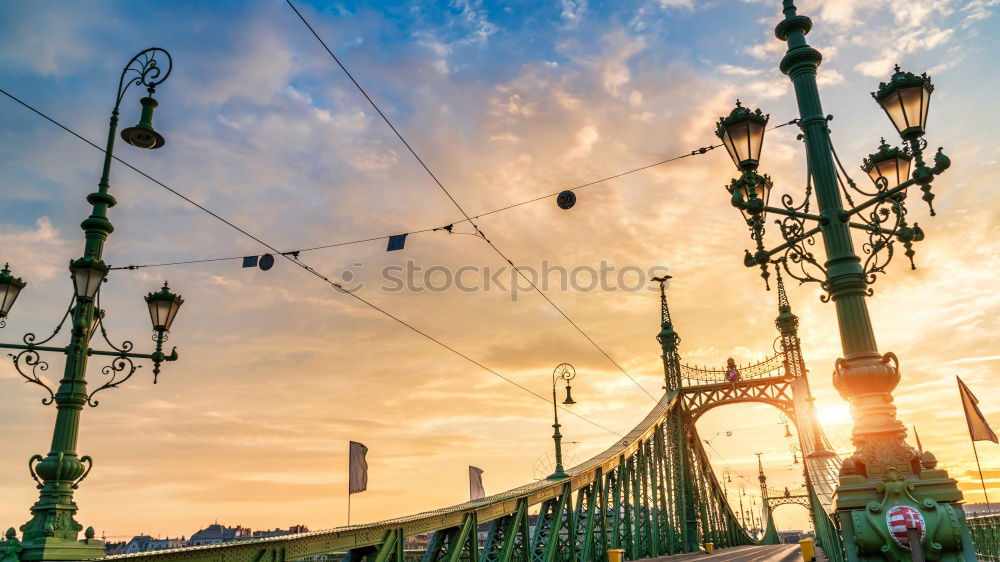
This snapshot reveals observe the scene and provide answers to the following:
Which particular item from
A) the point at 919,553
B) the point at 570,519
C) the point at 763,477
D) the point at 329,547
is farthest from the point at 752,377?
the point at 763,477

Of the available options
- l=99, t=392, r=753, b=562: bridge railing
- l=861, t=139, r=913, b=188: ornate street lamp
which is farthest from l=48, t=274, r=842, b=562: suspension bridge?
l=861, t=139, r=913, b=188: ornate street lamp

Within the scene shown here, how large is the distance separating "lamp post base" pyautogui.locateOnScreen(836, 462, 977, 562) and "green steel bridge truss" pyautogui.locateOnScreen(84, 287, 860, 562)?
3.14m

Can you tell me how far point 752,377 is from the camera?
131 ft

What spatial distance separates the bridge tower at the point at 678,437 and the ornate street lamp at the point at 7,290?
3376cm

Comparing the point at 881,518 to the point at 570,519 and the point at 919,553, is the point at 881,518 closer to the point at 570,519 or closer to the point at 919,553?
the point at 919,553

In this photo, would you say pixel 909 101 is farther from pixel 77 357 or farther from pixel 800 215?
pixel 77 357

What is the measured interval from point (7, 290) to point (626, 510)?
23.2 meters

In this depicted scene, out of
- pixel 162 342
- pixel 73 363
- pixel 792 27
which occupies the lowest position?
pixel 73 363

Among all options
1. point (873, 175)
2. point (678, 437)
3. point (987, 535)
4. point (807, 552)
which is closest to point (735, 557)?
point (807, 552)

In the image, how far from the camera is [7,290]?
7293 mm

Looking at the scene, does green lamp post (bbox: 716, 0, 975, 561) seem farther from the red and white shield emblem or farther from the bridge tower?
the bridge tower

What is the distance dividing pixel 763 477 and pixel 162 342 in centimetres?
8322

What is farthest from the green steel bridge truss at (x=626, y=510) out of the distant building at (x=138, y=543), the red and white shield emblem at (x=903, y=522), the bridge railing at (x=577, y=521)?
the distant building at (x=138, y=543)

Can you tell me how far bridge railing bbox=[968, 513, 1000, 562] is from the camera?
11.8 metres
